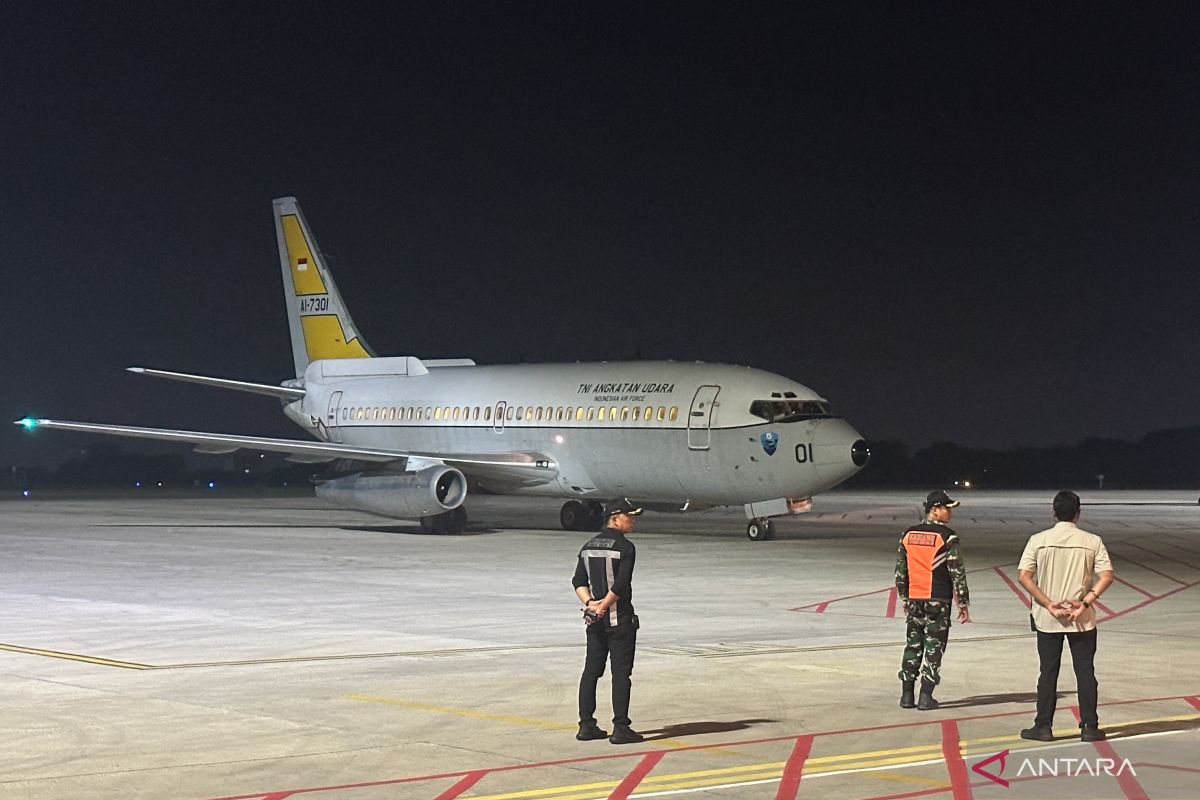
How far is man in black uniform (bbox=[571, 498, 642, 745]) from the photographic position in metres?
12.1

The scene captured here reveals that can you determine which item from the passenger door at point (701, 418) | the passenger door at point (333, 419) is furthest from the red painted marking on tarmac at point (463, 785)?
the passenger door at point (333, 419)

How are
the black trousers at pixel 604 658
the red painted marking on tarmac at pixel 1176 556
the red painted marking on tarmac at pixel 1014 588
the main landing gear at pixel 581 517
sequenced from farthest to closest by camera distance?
the main landing gear at pixel 581 517, the red painted marking on tarmac at pixel 1176 556, the red painted marking on tarmac at pixel 1014 588, the black trousers at pixel 604 658

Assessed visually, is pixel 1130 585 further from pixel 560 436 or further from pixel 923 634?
pixel 560 436

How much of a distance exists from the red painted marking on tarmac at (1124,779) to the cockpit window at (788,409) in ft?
81.2

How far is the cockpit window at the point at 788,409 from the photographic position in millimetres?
36469

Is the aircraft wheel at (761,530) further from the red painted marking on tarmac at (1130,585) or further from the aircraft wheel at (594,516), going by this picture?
the red painted marking on tarmac at (1130,585)

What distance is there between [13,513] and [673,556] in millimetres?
27625

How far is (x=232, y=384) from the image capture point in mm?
47000

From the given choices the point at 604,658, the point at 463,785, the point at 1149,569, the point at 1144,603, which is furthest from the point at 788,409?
the point at 463,785

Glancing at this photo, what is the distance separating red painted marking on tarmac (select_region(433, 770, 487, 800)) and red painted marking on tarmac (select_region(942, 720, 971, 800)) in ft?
9.63

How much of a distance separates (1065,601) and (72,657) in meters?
9.79

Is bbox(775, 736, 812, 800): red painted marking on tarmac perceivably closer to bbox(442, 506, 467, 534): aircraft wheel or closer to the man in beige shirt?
the man in beige shirt

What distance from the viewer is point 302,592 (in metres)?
24.3

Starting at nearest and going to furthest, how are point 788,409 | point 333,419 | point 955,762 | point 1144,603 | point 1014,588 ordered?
point 955,762, point 1144,603, point 1014,588, point 788,409, point 333,419
